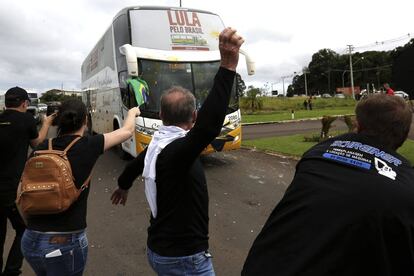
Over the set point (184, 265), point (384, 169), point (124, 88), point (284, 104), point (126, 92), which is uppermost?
point (124, 88)

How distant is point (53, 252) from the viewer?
2.94 meters

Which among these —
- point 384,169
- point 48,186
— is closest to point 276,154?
point 48,186

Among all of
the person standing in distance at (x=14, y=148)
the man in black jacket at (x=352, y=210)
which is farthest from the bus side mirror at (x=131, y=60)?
the man in black jacket at (x=352, y=210)

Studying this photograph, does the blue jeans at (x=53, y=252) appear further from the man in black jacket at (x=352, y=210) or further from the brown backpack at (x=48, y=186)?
the man in black jacket at (x=352, y=210)

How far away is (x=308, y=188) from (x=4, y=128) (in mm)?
3383

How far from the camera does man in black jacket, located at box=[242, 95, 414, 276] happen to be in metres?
Answer: 1.71

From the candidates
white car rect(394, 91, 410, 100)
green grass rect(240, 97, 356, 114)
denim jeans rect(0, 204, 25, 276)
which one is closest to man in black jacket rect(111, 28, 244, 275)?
white car rect(394, 91, 410, 100)

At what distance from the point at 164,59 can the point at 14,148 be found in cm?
680

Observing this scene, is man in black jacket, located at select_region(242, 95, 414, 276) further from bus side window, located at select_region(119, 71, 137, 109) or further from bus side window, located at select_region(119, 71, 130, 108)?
bus side window, located at select_region(119, 71, 130, 108)

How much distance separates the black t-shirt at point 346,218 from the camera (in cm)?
171

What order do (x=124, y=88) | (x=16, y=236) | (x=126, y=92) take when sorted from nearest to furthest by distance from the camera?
Answer: (x=16, y=236), (x=126, y=92), (x=124, y=88)

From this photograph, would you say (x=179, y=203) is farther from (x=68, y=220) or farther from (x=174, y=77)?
(x=174, y=77)

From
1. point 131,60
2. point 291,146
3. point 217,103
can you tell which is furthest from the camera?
point 291,146

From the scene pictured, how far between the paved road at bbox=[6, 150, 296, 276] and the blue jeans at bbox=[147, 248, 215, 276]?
228cm
